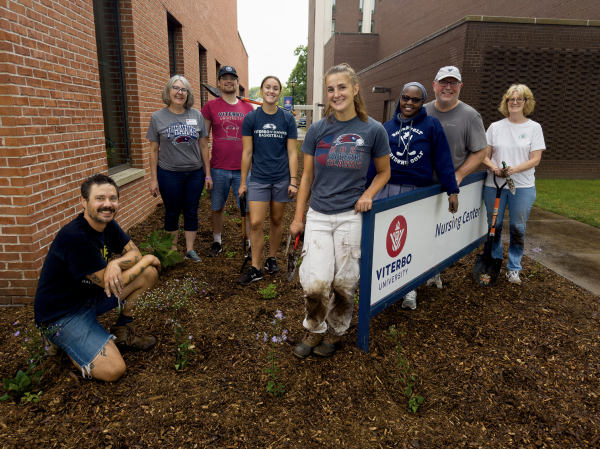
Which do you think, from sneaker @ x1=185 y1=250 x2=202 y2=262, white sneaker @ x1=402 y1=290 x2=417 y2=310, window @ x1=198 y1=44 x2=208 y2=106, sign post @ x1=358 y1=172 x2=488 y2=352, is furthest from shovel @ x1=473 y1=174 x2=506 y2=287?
window @ x1=198 y1=44 x2=208 y2=106

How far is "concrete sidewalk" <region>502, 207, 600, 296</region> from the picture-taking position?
5.09 m

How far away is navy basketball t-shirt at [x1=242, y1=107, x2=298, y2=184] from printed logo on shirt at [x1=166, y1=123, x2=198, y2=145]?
0.75 meters

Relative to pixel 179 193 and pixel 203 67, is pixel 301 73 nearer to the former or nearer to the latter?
pixel 203 67

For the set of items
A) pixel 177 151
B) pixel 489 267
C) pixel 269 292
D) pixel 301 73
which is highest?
pixel 301 73

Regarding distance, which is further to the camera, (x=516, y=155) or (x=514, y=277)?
(x=514, y=277)

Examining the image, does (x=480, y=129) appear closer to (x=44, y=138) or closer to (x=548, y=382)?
(x=548, y=382)

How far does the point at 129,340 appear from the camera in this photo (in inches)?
124

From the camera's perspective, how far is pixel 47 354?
2.86 meters

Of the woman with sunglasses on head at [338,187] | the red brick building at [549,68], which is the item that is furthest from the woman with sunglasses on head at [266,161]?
the red brick building at [549,68]

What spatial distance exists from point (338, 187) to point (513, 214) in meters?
2.58

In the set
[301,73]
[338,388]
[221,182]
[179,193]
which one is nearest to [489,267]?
[338,388]

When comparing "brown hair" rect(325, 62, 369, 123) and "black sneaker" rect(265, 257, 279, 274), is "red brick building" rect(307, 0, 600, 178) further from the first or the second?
"brown hair" rect(325, 62, 369, 123)

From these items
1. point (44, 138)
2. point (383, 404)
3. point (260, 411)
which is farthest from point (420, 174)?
point (44, 138)

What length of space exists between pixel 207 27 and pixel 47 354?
43.4 feet
